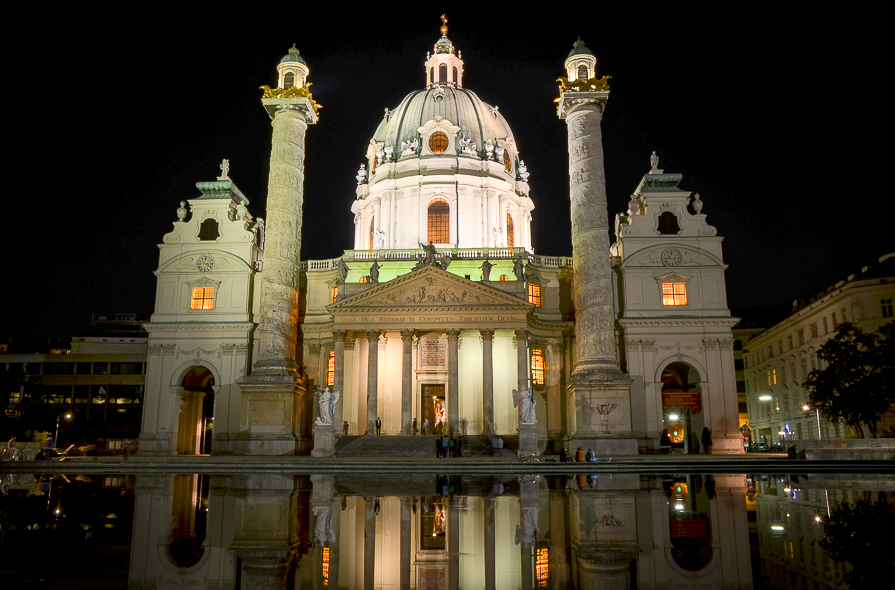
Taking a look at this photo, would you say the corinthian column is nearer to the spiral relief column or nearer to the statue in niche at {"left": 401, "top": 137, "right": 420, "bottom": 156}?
the spiral relief column

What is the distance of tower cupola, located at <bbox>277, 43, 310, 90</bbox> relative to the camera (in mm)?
45438

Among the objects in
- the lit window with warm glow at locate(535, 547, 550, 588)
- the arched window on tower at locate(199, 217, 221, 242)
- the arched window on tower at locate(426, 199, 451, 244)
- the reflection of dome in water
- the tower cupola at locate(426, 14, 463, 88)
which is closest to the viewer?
the lit window with warm glow at locate(535, 547, 550, 588)

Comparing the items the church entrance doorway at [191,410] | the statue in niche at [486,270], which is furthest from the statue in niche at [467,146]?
the church entrance doorway at [191,410]

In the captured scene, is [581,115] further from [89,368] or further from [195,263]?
[89,368]

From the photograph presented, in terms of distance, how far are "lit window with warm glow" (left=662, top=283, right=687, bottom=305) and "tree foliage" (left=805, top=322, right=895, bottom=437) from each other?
8930 millimetres

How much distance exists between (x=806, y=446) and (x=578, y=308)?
15.9m

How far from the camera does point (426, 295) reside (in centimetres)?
4450

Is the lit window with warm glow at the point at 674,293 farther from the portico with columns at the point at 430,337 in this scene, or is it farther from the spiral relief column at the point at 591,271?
the portico with columns at the point at 430,337

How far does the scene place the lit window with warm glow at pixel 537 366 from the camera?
160ft

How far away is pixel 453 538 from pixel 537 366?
38.5 metres

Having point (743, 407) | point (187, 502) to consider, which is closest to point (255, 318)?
point (187, 502)

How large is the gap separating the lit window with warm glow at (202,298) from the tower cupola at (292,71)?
14.6 m

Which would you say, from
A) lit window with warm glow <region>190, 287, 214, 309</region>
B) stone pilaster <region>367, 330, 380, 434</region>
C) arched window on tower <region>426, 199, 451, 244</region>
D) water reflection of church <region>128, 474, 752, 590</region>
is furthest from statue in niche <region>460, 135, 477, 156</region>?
water reflection of church <region>128, 474, 752, 590</region>

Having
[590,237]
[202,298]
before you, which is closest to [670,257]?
[590,237]
